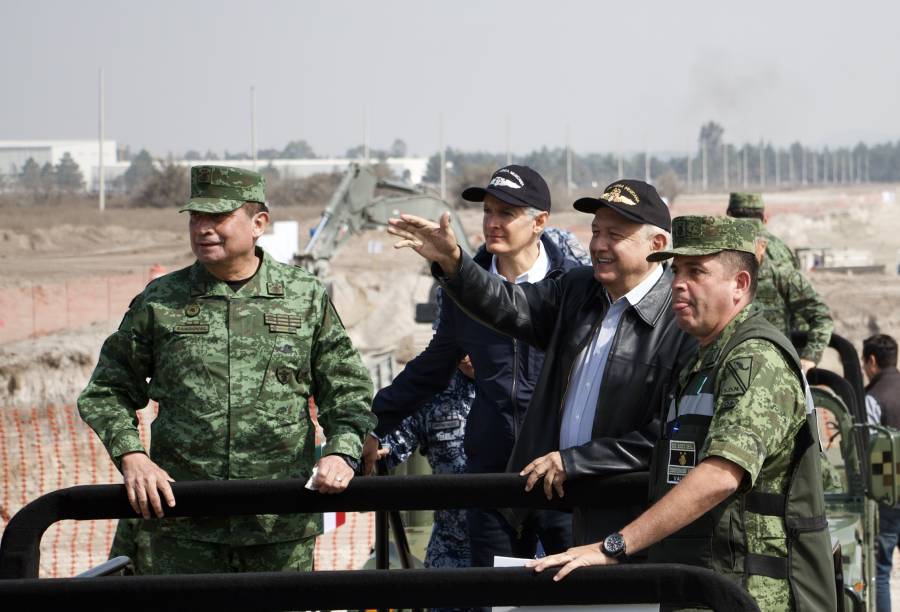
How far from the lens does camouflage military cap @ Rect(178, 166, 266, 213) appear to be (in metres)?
4.16

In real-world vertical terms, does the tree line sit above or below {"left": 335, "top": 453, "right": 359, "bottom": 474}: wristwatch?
above

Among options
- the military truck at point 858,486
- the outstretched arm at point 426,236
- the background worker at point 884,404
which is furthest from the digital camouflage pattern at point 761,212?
the outstretched arm at point 426,236

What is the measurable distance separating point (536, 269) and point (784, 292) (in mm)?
3813

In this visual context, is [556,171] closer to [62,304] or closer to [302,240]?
[302,240]

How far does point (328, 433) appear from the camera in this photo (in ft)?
13.3

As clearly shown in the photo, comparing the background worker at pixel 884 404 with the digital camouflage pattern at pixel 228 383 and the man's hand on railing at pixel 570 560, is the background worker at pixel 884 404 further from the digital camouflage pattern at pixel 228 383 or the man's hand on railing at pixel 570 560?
the man's hand on railing at pixel 570 560

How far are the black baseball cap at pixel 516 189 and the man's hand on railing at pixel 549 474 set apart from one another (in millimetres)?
1530

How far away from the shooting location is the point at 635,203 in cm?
396

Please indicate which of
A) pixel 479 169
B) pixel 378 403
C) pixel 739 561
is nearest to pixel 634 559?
pixel 739 561

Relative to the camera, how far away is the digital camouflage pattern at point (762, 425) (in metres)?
2.99

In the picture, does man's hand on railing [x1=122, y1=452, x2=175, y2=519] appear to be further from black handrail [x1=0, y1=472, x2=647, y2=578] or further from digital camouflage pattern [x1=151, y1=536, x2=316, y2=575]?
digital camouflage pattern [x1=151, y1=536, x2=316, y2=575]

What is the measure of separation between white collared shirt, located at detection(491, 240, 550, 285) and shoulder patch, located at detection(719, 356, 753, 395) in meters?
1.94

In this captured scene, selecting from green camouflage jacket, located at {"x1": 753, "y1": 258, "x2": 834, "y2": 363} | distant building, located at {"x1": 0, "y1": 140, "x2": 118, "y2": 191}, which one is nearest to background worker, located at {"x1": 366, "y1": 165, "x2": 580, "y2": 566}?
green camouflage jacket, located at {"x1": 753, "y1": 258, "x2": 834, "y2": 363}

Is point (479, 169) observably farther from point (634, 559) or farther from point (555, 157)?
point (555, 157)
